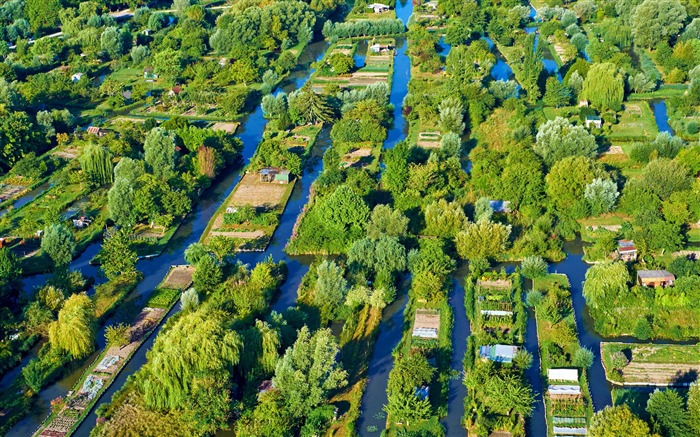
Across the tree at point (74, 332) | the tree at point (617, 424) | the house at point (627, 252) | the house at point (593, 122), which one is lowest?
the house at point (593, 122)

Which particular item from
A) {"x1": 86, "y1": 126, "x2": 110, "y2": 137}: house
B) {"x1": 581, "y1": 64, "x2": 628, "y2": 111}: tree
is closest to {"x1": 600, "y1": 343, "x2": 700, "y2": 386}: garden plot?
{"x1": 581, "y1": 64, "x2": 628, "y2": 111}: tree

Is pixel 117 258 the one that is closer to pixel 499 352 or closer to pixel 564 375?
pixel 499 352

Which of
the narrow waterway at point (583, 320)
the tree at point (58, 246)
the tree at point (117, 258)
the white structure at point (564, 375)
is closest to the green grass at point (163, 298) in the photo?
the tree at point (117, 258)

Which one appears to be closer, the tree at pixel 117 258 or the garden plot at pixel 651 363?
the garden plot at pixel 651 363

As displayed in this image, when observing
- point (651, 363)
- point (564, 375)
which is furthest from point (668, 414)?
point (651, 363)

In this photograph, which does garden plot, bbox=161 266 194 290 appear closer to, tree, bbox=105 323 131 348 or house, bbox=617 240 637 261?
tree, bbox=105 323 131 348

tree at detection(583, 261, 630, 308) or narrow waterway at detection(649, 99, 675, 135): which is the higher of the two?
tree at detection(583, 261, 630, 308)

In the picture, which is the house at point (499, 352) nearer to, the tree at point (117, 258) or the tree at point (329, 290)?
the tree at point (329, 290)
